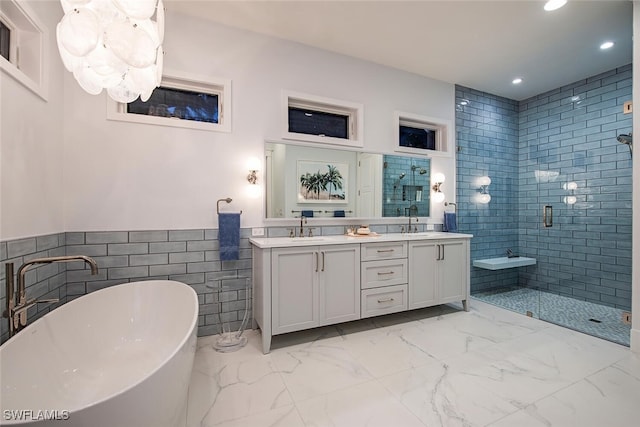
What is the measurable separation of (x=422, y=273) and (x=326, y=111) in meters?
2.19

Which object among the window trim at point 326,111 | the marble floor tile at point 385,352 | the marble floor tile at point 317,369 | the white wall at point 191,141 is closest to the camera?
the marble floor tile at point 317,369

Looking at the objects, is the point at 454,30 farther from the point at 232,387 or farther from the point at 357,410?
the point at 232,387

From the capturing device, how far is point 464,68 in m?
3.45

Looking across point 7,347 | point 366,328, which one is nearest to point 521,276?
point 366,328

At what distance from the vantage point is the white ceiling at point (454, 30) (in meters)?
2.42

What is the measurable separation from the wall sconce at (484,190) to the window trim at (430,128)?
72cm

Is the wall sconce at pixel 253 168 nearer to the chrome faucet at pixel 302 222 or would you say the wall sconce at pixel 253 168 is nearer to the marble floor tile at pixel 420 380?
the chrome faucet at pixel 302 222

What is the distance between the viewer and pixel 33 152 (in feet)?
5.82

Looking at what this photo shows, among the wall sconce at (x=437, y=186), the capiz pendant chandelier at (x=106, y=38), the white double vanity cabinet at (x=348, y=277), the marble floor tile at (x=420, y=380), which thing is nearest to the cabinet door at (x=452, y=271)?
the white double vanity cabinet at (x=348, y=277)

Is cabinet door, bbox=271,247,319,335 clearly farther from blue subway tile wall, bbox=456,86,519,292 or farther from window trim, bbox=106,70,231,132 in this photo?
blue subway tile wall, bbox=456,86,519,292

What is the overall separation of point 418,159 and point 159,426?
11.9ft

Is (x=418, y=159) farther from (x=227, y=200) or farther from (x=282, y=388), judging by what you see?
(x=282, y=388)

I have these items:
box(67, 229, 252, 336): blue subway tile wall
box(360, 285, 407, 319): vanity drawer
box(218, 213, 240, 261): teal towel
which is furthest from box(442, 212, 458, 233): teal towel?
box(218, 213, 240, 261): teal towel

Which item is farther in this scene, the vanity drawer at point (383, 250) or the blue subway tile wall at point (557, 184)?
the blue subway tile wall at point (557, 184)
